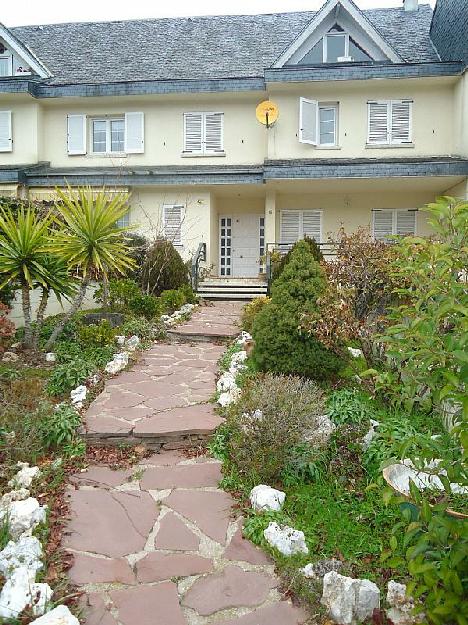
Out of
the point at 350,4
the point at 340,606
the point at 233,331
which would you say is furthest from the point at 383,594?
→ the point at 350,4

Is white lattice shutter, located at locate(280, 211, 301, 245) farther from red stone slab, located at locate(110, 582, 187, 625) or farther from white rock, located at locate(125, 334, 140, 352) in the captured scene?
red stone slab, located at locate(110, 582, 187, 625)

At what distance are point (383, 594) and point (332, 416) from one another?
7.57 ft

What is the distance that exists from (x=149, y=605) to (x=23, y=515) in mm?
1184

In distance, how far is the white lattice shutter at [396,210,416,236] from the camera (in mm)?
17250

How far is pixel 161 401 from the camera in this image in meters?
6.60

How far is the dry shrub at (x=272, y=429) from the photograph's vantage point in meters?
4.64

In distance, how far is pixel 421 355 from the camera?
8.70ft

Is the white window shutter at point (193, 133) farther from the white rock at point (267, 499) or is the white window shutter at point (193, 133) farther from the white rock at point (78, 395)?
the white rock at point (267, 499)

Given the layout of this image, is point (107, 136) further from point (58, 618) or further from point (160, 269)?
point (58, 618)

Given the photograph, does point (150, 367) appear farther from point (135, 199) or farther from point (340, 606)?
point (135, 199)

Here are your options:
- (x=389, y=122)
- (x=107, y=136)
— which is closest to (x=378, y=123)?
(x=389, y=122)

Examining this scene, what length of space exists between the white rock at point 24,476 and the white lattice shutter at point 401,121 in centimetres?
1497

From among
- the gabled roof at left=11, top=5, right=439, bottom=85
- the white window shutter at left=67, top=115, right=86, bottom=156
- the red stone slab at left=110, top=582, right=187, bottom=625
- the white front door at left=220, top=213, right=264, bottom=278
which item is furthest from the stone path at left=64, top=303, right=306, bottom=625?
the gabled roof at left=11, top=5, right=439, bottom=85

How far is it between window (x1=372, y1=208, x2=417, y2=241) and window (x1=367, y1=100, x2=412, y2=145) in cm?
214
